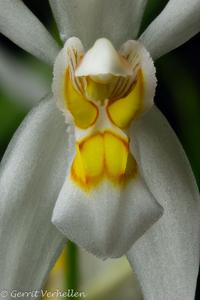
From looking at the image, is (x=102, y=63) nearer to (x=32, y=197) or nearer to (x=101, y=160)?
(x=101, y=160)

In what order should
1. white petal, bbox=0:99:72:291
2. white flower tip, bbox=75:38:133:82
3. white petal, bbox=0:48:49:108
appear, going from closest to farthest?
white flower tip, bbox=75:38:133:82 < white petal, bbox=0:99:72:291 < white petal, bbox=0:48:49:108

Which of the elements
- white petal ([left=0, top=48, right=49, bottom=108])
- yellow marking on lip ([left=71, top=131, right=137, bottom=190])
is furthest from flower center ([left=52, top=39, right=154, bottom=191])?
white petal ([left=0, top=48, right=49, bottom=108])

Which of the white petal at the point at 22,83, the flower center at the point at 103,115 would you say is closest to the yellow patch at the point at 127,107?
the flower center at the point at 103,115

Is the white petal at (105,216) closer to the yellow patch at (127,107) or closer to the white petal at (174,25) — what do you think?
the yellow patch at (127,107)

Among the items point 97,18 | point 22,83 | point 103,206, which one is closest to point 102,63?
point 97,18

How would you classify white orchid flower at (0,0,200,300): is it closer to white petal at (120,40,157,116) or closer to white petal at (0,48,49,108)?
white petal at (120,40,157,116)

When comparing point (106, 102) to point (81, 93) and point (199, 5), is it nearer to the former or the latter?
point (81, 93)

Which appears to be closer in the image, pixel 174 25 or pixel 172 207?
pixel 174 25
